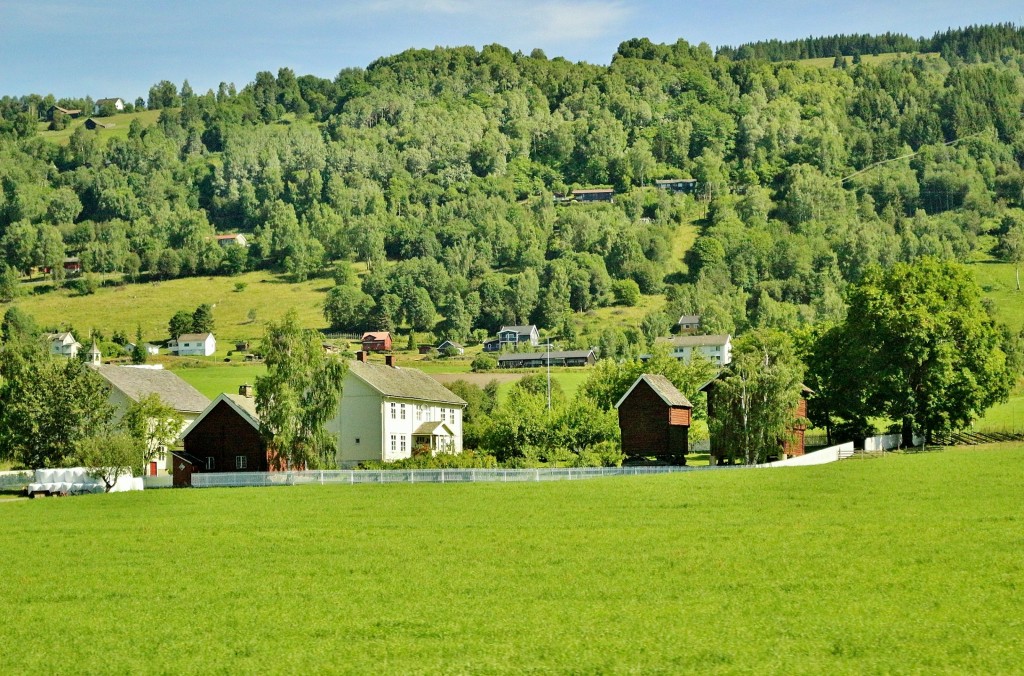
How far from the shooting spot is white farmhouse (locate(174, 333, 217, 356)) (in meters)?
170

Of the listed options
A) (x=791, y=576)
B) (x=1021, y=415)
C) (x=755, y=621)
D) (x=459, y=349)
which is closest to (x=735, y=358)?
(x=1021, y=415)

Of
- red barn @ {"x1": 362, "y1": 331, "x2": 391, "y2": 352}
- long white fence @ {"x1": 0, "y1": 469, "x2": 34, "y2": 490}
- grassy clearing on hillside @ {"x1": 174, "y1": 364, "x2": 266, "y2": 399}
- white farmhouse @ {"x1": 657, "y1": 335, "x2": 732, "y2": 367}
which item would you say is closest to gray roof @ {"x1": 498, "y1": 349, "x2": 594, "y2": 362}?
white farmhouse @ {"x1": 657, "y1": 335, "x2": 732, "y2": 367}

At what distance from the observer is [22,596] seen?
25.4 m

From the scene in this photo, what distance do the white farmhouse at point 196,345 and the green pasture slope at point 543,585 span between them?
12887 centimetres

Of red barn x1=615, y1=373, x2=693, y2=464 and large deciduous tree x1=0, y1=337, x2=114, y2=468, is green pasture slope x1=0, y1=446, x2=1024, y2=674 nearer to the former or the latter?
large deciduous tree x1=0, y1=337, x2=114, y2=468

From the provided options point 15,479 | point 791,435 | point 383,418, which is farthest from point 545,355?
point 15,479

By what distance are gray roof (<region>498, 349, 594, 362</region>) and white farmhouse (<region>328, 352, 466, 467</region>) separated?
8786cm

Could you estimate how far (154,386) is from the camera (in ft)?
270

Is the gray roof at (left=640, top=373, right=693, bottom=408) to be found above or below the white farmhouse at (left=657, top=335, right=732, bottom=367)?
below

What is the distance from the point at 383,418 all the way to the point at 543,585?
52898mm

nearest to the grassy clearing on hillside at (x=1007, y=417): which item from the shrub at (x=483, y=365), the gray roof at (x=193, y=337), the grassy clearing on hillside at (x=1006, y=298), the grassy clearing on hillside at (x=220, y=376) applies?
the grassy clearing on hillside at (x=1006, y=298)

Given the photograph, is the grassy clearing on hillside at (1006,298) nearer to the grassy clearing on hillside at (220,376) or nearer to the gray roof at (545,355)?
the gray roof at (545,355)

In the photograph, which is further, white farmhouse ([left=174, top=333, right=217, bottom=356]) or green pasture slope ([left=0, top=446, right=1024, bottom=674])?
white farmhouse ([left=174, top=333, right=217, bottom=356])

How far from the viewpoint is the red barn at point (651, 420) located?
72688 millimetres
